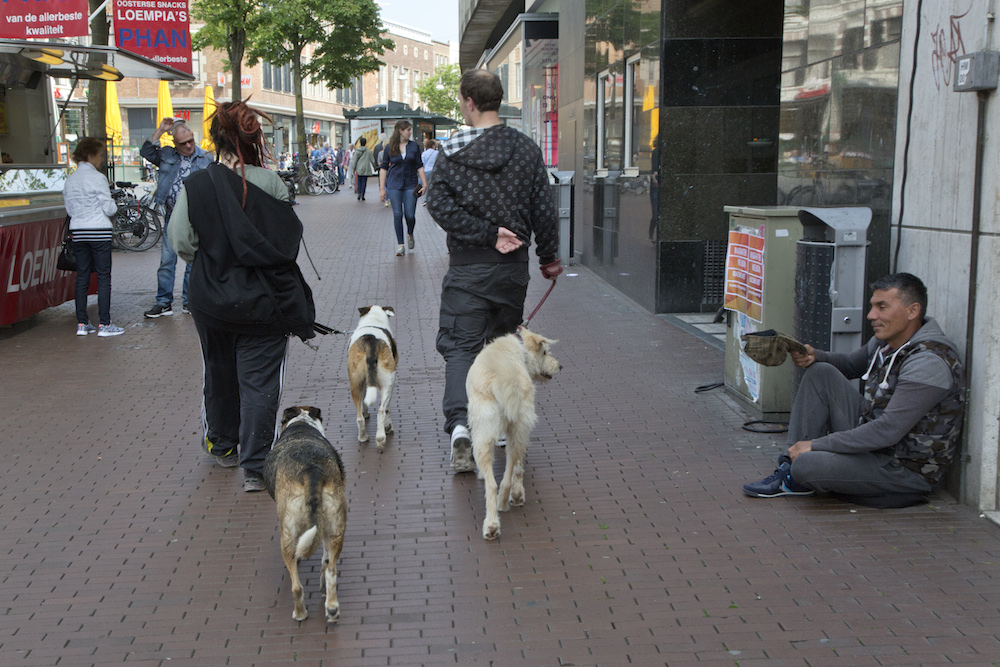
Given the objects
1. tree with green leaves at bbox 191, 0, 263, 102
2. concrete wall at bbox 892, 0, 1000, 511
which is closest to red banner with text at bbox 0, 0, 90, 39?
concrete wall at bbox 892, 0, 1000, 511

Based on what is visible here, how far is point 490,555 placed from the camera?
4172mm

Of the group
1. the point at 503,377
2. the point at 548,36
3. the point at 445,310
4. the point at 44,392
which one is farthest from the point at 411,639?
the point at 548,36

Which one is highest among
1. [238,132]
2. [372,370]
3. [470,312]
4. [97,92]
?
[97,92]

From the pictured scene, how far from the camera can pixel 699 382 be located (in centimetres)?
725

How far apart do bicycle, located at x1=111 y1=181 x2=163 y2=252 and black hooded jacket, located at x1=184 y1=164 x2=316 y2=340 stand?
517 inches

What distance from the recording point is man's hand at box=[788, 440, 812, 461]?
4609 mm

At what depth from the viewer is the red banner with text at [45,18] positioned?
11977 millimetres

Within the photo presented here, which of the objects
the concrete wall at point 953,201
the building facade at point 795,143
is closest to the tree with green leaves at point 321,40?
the building facade at point 795,143

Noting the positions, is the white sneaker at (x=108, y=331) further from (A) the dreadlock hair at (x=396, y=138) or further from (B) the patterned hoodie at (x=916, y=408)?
(B) the patterned hoodie at (x=916, y=408)

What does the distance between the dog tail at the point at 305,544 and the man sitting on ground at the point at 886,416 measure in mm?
2400

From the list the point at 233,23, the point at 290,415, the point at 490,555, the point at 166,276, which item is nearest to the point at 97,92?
the point at 166,276

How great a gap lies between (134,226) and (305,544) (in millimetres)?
15010

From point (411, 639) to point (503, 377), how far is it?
134cm

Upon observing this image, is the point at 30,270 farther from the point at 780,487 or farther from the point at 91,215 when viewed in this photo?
the point at 780,487
